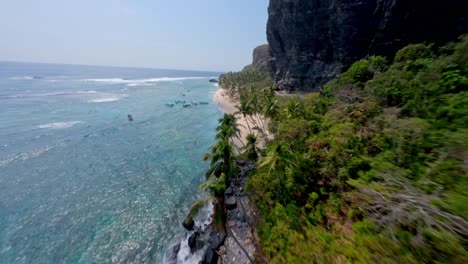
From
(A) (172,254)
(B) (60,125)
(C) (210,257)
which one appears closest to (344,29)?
(C) (210,257)

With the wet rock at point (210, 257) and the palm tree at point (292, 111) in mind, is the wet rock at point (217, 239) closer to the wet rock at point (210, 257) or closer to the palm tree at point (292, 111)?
the wet rock at point (210, 257)

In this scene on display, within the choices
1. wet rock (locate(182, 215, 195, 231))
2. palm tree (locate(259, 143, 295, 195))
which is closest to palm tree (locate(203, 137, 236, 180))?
palm tree (locate(259, 143, 295, 195))

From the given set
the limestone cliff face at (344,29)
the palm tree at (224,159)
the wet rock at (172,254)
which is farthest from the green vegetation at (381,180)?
the limestone cliff face at (344,29)

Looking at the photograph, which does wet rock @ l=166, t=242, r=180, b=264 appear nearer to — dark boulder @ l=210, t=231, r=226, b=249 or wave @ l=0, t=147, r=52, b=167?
dark boulder @ l=210, t=231, r=226, b=249

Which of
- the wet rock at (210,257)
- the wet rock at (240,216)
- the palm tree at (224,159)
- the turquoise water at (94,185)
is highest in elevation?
the palm tree at (224,159)

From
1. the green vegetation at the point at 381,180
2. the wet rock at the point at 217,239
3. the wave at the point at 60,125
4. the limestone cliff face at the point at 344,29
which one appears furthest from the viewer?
the wave at the point at 60,125

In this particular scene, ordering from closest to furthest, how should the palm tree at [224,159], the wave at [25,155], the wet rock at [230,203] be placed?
the palm tree at [224,159], the wet rock at [230,203], the wave at [25,155]

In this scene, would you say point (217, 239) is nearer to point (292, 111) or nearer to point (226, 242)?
point (226, 242)
